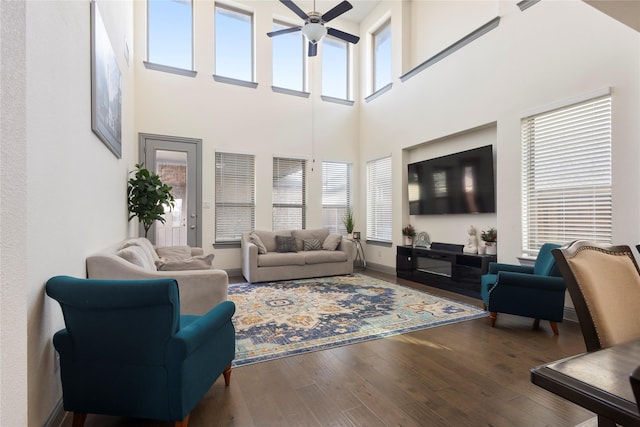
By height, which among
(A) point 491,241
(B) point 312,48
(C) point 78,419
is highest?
(B) point 312,48

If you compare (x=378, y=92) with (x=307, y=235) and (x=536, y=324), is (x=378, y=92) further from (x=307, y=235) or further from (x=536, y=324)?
(x=536, y=324)

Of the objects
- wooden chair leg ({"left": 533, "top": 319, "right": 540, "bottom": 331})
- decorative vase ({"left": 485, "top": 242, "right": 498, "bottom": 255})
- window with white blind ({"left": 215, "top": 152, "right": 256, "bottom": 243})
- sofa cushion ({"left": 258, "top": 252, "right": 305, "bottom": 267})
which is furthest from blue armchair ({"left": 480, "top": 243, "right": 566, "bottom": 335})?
window with white blind ({"left": 215, "top": 152, "right": 256, "bottom": 243})

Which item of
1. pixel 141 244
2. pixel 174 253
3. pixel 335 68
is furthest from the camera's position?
pixel 335 68

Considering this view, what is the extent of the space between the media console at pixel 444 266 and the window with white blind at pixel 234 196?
122 inches

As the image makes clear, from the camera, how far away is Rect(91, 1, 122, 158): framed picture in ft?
8.09

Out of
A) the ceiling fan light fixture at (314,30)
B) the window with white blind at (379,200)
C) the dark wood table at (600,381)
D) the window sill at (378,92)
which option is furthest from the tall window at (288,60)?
the dark wood table at (600,381)

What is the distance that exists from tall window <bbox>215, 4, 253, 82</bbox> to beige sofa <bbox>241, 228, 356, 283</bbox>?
3299 mm

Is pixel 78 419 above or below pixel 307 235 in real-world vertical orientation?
below

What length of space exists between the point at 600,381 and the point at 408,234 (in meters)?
5.22

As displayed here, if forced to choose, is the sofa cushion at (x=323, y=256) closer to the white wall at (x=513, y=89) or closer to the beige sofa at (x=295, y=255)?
the beige sofa at (x=295, y=255)

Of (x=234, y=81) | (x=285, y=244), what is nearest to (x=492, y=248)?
(x=285, y=244)

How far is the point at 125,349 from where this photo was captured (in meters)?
1.51

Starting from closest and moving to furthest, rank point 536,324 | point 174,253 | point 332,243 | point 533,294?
1. point 533,294
2. point 536,324
3. point 174,253
4. point 332,243

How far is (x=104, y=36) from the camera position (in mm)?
2844
